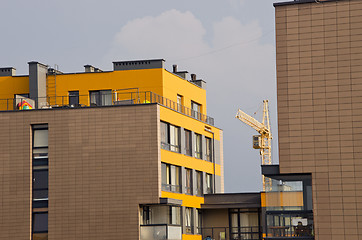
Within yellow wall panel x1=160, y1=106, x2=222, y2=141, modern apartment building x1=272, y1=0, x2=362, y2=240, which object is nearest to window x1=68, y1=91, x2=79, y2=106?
yellow wall panel x1=160, y1=106, x2=222, y2=141

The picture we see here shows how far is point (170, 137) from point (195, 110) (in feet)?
37.8

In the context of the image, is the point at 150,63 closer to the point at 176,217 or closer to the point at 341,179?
the point at 176,217

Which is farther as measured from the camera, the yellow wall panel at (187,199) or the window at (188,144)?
the window at (188,144)

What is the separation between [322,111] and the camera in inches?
1556

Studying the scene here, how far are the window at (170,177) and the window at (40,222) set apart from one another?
30.5 feet

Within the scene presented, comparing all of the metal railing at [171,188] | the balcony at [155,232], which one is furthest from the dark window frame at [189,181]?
the balcony at [155,232]

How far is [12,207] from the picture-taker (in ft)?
188

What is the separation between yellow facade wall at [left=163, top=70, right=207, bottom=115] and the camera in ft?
213

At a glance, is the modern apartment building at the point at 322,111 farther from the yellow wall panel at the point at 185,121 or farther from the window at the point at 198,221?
the window at the point at 198,221

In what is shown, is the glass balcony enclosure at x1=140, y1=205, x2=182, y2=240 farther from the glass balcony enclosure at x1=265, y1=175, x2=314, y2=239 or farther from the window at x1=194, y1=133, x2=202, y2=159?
the glass balcony enclosure at x1=265, y1=175, x2=314, y2=239

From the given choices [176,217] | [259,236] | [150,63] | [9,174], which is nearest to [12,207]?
[9,174]

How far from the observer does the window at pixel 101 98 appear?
64.8 m

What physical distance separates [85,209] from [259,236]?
17252 millimetres

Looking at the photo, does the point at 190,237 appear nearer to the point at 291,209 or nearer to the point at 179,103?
the point at 179,103
